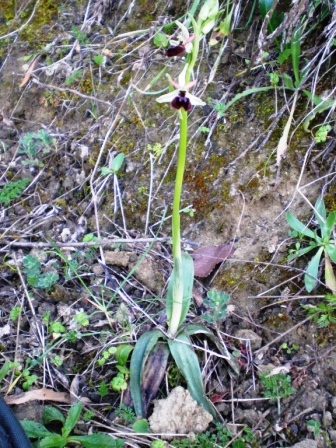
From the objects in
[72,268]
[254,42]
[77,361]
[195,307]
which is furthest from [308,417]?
[254,42]

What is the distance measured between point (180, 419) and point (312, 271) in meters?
0.74

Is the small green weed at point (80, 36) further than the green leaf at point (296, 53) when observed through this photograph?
Yes

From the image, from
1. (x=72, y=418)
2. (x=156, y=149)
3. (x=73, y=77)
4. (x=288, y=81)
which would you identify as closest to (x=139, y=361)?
(x=72, y=418)

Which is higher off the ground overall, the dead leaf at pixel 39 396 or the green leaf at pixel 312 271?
the green leaf at pixel 312 271

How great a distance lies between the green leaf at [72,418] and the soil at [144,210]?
0.10 metres

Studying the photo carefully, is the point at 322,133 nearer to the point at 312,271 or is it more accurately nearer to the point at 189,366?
the point at 312,271

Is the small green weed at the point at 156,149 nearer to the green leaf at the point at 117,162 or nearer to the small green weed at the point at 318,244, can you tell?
the green leaf at the point at 117,162

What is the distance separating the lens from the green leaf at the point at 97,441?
1.59 metres

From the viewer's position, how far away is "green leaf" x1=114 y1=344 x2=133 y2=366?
5.96 feet

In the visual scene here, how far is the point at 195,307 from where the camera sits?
2.00 m

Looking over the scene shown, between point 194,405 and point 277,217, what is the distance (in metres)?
0.86

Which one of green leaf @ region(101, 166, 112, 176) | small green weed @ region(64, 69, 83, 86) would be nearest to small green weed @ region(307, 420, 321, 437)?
green leaf @ region(101, 166, 112, 176)

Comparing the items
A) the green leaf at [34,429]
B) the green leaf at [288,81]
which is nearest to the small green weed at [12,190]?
the green leaf at [34,429]

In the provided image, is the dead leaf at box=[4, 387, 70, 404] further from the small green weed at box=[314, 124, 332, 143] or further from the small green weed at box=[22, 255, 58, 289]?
the small green weed at box=[314, 124, 332, 143]
